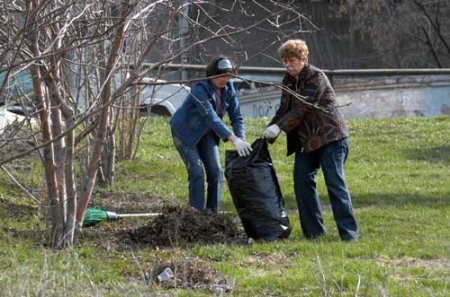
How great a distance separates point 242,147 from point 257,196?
1.31ft

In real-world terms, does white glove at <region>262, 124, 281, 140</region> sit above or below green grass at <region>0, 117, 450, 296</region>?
above

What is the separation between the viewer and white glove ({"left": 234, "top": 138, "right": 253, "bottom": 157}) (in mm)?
8305

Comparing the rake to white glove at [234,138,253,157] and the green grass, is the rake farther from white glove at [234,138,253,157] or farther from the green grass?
white glove at [234,138,253,157]

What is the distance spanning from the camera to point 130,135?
40.6 ft

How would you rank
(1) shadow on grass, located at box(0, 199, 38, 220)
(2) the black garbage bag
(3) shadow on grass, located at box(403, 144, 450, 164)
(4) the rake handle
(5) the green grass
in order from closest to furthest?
(5) the green grass
(2) the black garbage bag
(4) the rake handle
(1) shadow on grass, located at box(0, 199, 38, 220)
(3) shadow on grass, located at box(403, 144, 450, 164)

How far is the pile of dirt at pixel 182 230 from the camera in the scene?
814cm

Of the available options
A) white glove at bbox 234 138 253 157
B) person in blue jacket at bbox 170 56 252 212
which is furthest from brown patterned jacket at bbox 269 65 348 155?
person in blue jacket at bbox 170 56 252 212

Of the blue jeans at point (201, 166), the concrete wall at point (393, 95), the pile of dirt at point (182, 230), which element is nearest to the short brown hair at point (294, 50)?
the blue jeans at point (201, 166)

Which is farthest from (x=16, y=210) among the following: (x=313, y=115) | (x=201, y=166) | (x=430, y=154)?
(x=430, y=154)

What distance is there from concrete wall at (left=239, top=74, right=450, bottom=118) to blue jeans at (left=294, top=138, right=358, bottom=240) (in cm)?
990

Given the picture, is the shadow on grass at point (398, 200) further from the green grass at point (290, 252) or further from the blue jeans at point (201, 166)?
the blue jeans at point (201, 166)

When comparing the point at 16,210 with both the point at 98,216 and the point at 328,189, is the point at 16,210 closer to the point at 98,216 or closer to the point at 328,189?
the point at 98,216

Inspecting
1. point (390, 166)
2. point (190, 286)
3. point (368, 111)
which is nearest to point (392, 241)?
point (190, 286)

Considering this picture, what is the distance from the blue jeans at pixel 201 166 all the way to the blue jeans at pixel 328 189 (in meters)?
0.79
